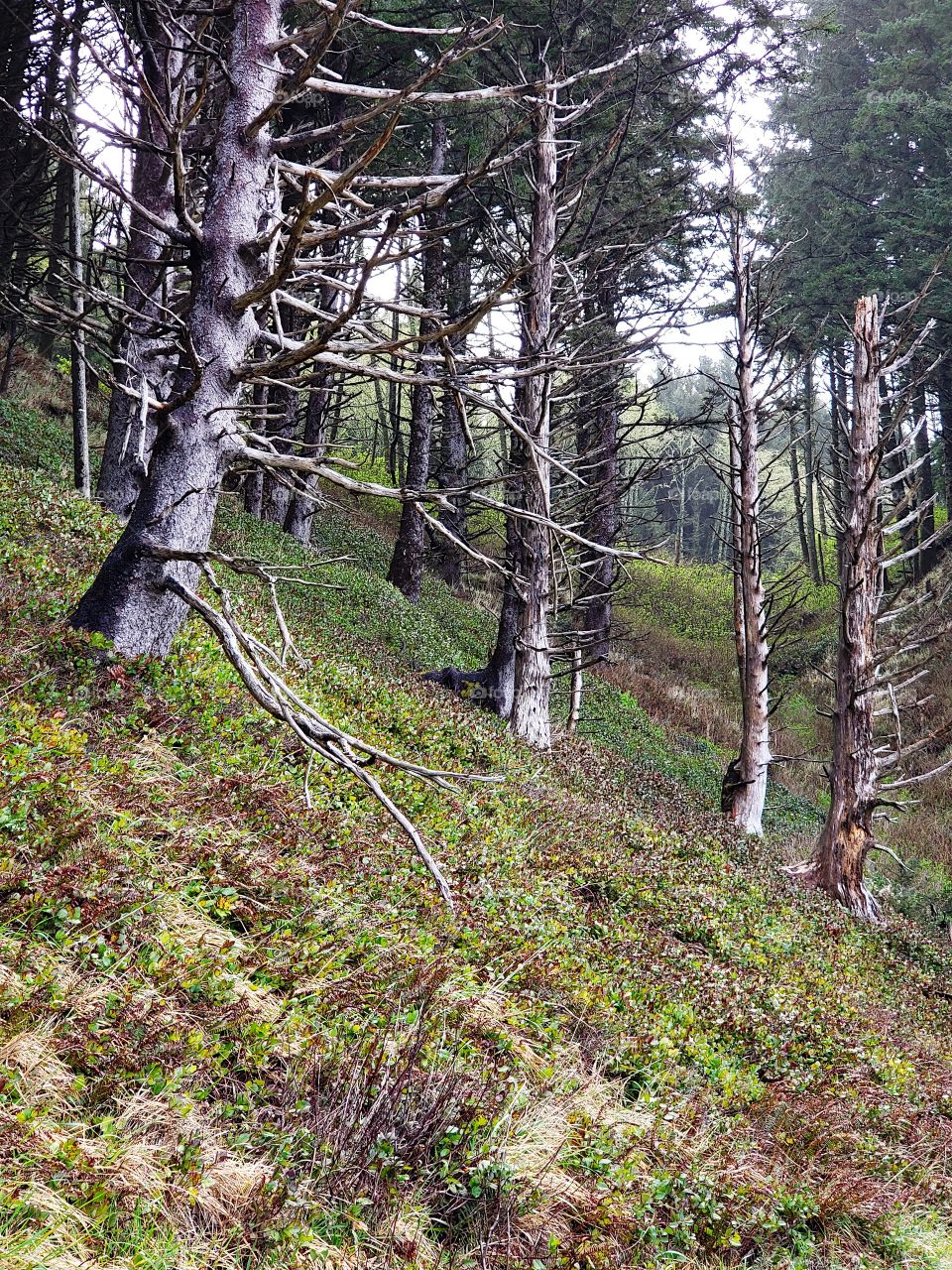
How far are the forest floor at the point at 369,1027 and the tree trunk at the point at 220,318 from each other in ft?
2.92

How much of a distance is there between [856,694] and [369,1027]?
9100 mm

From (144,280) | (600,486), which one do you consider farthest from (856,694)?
(144,280)

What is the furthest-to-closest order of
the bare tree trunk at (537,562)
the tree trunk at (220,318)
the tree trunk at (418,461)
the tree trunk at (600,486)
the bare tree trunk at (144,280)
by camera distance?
the tree trunk at (418,461), the bare tree trunk at (537,562), the tree trunk at (600,486), the bare tree trunk at (144,280), the tree trunk at (220,318)

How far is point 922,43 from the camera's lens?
25.2 m

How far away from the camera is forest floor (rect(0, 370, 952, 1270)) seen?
254 centimetres

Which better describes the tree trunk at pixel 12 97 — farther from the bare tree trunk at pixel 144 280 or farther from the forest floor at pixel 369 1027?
the forest floor at pixel 369 1027

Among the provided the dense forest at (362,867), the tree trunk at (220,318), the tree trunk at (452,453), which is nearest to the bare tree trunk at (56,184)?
the dense forest at (362,867)

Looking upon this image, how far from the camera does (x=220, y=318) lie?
4.23 m

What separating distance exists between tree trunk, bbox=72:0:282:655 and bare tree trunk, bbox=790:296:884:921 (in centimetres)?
905

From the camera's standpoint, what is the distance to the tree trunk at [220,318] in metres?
4.24

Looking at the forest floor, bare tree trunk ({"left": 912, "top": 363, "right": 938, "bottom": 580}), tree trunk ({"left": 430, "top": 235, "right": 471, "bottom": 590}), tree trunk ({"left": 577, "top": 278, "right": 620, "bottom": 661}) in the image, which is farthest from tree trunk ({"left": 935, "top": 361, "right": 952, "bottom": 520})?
the forest floor

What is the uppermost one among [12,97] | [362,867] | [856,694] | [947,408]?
[12,97]

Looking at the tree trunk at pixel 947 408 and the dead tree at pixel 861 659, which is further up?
the tree trunk at pixel 947 408

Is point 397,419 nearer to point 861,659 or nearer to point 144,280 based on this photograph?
point 144,280
